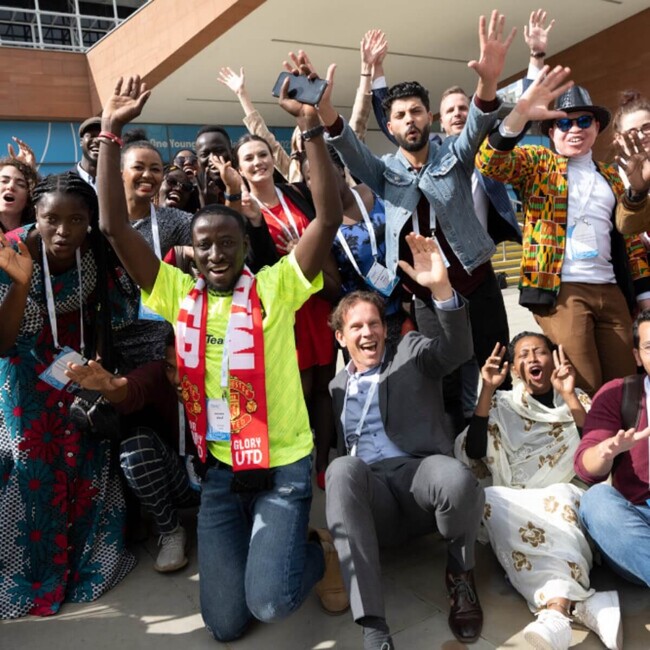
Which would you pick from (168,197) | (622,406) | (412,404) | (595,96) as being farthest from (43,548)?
(595,96)

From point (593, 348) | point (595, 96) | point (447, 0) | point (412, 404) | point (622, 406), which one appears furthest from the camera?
point (595, 96)

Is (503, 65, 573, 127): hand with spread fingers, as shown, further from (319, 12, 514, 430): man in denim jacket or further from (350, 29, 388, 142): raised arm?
(350, 29, 388, 142): raised arm

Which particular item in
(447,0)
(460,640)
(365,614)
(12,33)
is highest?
(12,33)

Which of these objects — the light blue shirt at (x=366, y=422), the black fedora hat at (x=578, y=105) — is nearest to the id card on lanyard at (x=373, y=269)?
the light blue shirt at (x=366, y=422)

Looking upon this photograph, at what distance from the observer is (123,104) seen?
2.37 meters

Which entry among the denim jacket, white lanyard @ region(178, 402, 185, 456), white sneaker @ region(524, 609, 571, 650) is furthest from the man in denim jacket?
white sneaker @ region(524, 609, 571, 650)

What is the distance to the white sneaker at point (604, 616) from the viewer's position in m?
2.12

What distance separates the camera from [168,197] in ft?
13.0

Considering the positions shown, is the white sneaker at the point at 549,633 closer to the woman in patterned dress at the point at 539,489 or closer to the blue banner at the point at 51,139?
the woman in patterned dress at the point at 539,489

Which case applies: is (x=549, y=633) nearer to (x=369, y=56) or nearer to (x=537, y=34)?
(x=369, y=56)

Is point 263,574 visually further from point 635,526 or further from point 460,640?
point 635,526

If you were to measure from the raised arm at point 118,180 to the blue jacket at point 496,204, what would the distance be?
A: 58.9 inches

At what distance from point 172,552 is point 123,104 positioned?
1.98m

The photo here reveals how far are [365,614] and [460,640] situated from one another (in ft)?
1.34
